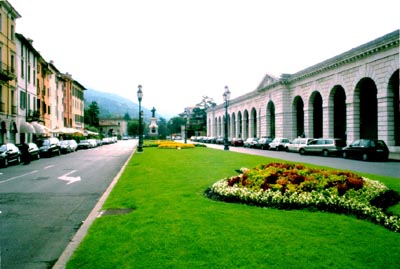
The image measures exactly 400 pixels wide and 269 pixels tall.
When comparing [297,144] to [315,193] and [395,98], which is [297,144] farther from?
[315,193]

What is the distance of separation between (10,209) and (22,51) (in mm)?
38301

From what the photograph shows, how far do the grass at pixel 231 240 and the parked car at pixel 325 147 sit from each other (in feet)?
79.9

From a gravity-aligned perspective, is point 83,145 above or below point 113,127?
below

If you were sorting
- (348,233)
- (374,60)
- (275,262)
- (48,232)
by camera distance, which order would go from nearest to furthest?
1. (275,262)
2. (348,233)
3. (48,232)
4. (374,60)

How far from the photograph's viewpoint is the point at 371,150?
24.2 m

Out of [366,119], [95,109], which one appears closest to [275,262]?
[366,119]

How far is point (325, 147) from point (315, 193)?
2407 centimetres

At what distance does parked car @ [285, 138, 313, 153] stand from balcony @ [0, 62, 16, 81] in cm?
2885

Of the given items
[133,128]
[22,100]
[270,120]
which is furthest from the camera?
[133,128]

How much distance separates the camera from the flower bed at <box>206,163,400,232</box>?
7.30m

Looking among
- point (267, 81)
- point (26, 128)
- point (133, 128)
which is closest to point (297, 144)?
point (267, 81)

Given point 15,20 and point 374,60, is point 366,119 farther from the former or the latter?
point 15,20

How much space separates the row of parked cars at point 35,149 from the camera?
2318 cm

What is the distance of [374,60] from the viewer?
29.8 meters
